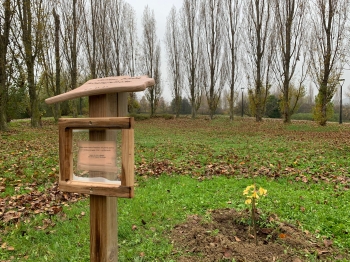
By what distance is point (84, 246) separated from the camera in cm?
292

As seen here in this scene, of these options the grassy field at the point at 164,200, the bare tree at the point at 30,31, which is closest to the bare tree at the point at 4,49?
the bare tree at the point at 30,31

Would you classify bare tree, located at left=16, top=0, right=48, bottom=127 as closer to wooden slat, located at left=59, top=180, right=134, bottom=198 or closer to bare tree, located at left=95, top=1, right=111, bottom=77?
bare tree, located at left=95, top=1, right=111, bottom=77

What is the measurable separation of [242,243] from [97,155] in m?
1.91

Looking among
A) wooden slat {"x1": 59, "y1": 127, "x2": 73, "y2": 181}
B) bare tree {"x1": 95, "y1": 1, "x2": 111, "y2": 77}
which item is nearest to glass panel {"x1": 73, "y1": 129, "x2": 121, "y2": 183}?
A: wooden slat {"x1": 59, "y1": 127, "x2": 73, "y2": 181}

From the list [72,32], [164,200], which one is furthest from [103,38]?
[164,200]

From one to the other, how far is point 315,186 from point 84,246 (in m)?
4.02

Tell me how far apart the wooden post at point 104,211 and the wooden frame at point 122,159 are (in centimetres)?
13

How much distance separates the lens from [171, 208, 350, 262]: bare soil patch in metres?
2.62

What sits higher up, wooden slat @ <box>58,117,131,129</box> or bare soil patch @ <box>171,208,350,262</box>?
wooden slat @ <box>58,117,131,129</box>

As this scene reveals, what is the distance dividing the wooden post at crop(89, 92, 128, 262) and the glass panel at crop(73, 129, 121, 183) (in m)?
0.07

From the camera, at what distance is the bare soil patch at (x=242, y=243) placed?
2625 millimetres

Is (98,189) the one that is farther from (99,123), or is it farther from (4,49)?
(4,49)

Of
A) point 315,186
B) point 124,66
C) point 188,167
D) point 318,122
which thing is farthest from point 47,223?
point 124,66

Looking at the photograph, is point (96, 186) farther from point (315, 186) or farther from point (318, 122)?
point (318, 122)
